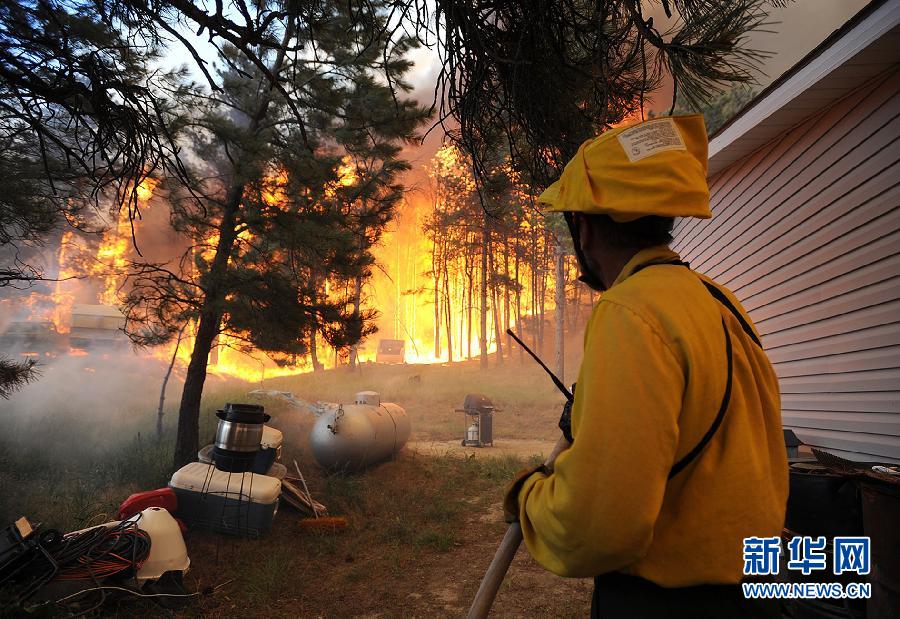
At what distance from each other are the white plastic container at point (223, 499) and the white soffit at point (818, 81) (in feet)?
24.8

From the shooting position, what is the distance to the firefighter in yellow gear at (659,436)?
3.82ft

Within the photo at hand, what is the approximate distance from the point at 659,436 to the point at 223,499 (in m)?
6.87

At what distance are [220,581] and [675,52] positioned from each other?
21.9ft

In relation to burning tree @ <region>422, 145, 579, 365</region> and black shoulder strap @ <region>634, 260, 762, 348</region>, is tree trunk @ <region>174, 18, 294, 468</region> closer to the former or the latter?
black shoulder strap @ <region>634, 260, 762, 348</region>

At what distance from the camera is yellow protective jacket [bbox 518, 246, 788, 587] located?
1.16m

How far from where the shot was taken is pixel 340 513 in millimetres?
8391

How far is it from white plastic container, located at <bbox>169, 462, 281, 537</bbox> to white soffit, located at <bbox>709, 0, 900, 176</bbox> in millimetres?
7547

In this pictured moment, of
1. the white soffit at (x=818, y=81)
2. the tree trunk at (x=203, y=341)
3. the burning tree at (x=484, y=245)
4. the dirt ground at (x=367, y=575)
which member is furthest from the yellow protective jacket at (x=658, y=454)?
the burning tree at (x=484, y=245)

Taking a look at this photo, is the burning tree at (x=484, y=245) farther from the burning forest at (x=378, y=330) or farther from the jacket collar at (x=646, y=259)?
the jacket collar at (x=646, y=259)

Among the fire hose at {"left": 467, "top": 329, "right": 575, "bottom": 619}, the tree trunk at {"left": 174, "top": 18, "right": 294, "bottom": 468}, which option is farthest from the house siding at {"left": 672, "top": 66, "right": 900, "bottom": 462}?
the tree trunk at {"left": 174, "top": 18, "right": 294, "bottom": 468}

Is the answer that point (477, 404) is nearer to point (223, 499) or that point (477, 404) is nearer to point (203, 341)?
point (203, 341)

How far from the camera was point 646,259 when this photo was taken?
1484mm

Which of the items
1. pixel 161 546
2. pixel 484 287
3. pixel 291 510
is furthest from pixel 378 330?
pixel 484 287

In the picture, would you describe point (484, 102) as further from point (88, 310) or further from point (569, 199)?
point (88, 310)
